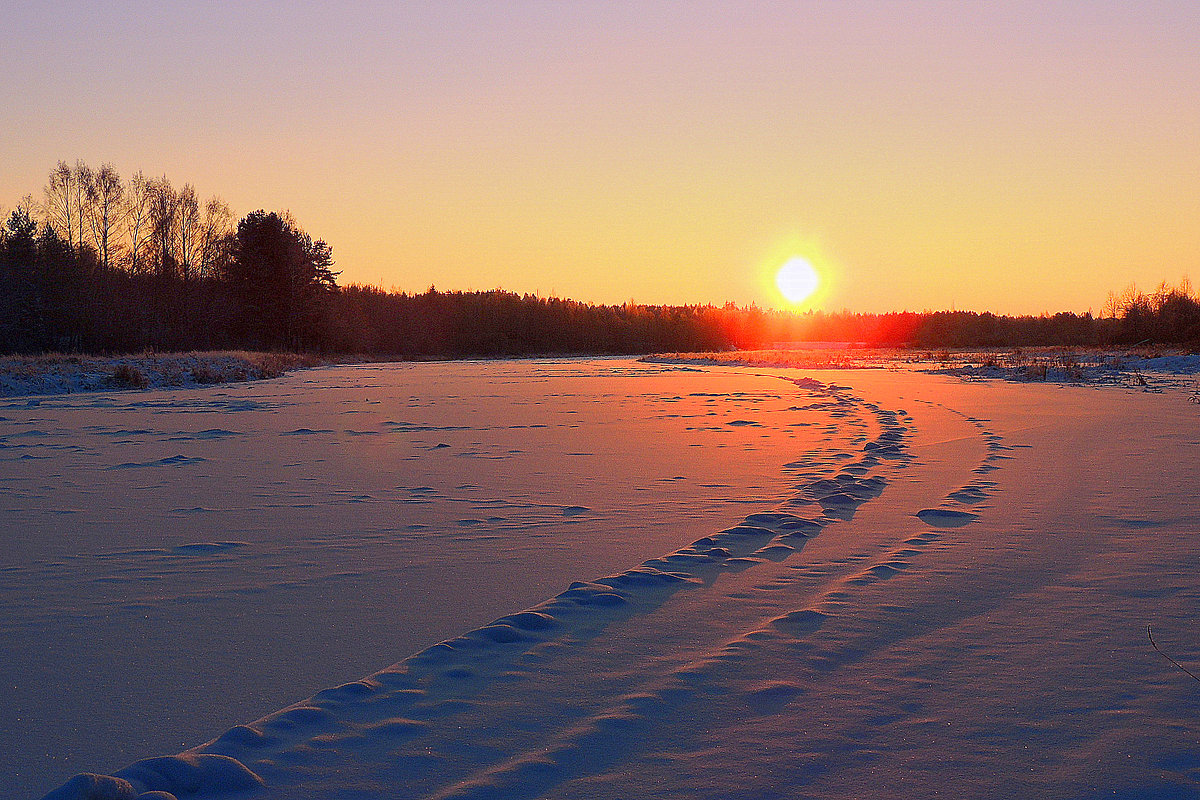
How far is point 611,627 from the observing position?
311cm

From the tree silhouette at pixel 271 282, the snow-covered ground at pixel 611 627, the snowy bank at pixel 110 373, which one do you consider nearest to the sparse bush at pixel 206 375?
the snowy bank at pixel 110 373

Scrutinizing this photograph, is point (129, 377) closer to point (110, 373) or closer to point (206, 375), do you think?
point (110, 373)

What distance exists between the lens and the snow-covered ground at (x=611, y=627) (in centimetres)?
208

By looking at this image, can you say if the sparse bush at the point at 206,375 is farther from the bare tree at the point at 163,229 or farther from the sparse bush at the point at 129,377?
the bare tree at the point at 163,229

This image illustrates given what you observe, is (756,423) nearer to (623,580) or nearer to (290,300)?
(623,580)

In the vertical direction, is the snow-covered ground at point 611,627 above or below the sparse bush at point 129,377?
below

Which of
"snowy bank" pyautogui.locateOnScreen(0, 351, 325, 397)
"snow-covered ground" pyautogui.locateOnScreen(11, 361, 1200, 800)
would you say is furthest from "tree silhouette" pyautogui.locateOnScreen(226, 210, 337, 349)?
"snow-covered ground" pyautogui.locateOnScreen(11, 361, 1200, 800)

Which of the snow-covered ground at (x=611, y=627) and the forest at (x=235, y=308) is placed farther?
the forest at (x=235, y=308)

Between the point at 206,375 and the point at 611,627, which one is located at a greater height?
the point at 206,375

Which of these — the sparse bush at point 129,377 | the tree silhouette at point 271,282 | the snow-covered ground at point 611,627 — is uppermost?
the tree silhouette at point 271,282

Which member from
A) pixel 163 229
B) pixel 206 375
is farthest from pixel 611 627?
pixel 163 229

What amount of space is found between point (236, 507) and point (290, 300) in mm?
50982

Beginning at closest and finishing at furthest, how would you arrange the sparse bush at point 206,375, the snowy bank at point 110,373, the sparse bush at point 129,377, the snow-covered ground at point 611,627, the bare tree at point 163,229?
the snow-covered ground at point 611,627
the snowy bank at point 110,373
the sparse bush at point 129,377
the sparse bush at point 206,375
the bare tree at point 163,229

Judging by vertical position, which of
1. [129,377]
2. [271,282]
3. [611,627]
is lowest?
[611,627]
